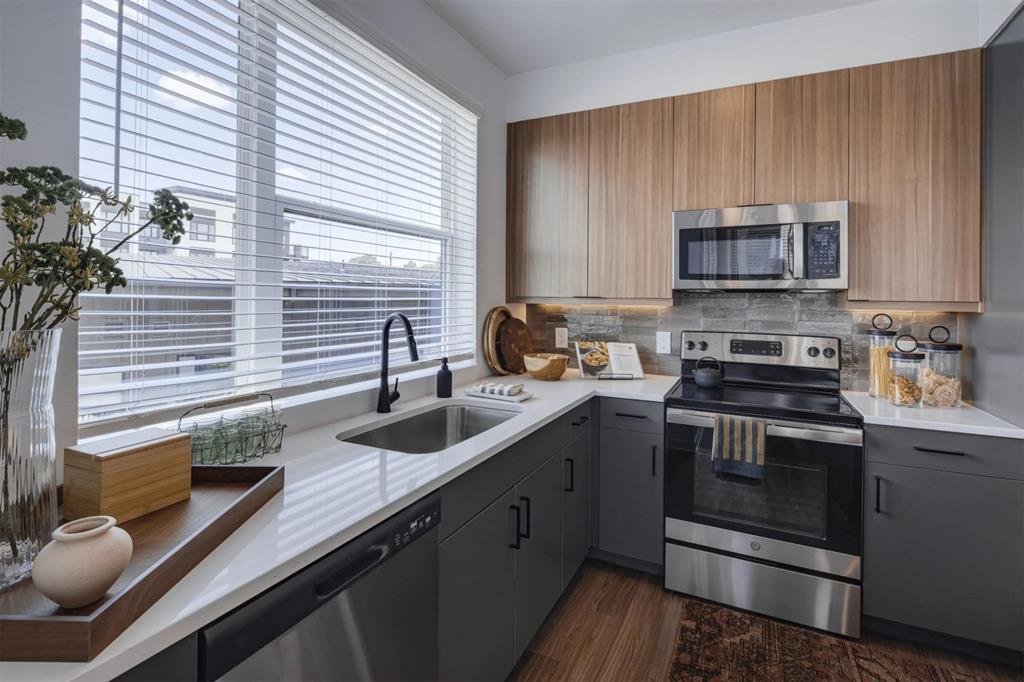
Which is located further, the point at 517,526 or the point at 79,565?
the point at 517,526

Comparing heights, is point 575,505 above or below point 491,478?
below

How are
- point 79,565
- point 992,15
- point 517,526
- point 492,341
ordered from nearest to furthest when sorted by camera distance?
point 79,565 < point 517,526 < point 992,15 < point 492,341

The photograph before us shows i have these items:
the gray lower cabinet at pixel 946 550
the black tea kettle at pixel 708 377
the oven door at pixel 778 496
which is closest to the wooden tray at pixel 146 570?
the oven door at pixel 778 496

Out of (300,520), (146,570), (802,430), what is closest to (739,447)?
(802,430)

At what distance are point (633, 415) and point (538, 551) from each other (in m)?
0.80


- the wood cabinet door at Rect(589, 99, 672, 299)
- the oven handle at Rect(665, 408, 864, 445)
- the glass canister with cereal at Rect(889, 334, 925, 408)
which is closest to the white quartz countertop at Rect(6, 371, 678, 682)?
the oven handle at Rect(665, 408, 864, 445)

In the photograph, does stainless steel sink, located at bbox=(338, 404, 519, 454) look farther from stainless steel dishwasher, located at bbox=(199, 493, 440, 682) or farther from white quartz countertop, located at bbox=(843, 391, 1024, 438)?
white quartz countertop, located at bbox=(843, 391, 1024, 438)

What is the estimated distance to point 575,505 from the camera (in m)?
2.25

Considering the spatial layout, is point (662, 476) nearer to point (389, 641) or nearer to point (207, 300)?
point (389, 641)

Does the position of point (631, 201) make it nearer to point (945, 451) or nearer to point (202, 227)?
Result: point (945, 451)

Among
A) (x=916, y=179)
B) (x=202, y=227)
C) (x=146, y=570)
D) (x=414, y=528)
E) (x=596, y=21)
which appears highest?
(x=596, y=21)

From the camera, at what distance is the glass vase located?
74 cm

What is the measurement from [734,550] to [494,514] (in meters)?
1.23

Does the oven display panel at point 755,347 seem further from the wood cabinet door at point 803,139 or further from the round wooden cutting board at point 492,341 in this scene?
the round wooden cutting board at point 492,341
